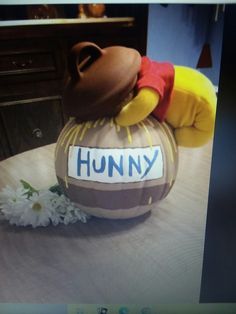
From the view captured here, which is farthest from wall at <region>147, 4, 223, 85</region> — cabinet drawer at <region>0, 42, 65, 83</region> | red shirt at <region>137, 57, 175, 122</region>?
cabinet drawer at <region>0, 42, 65, 83</region>

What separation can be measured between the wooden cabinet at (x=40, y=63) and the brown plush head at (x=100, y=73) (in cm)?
1

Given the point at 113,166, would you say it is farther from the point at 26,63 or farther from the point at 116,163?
the point at 26,63

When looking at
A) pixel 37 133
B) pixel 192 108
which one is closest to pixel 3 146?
pixel 37 133

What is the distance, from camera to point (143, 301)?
0.46 m

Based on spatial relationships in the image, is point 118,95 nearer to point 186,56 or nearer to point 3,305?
point 186,56

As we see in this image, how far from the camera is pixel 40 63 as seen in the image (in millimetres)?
379

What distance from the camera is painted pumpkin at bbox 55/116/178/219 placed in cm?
40

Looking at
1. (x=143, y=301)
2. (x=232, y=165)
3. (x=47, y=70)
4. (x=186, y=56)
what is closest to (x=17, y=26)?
(x=47, y=70)

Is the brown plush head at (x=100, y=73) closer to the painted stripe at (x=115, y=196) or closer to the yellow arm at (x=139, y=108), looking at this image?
the yellow arm at (x=139, y=108)

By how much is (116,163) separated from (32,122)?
125 mm

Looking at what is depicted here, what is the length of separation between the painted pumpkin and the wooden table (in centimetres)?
3

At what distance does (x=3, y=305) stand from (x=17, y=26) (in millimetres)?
390

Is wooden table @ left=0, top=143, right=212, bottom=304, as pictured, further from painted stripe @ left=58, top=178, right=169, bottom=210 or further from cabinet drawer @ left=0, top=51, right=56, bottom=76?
cabinet drawer @ left=0, top=51, right=56, bottom=76

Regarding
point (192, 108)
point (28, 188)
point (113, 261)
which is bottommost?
point (113, 261)
